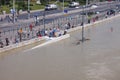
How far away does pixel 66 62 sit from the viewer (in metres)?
29.1

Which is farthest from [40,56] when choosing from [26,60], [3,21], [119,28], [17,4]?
[17,4]

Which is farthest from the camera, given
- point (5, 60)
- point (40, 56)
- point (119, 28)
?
point (119, 28)

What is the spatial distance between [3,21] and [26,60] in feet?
55.3

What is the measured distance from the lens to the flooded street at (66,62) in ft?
83.5

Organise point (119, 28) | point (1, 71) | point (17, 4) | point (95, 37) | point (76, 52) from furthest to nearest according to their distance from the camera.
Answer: point (17, 4)
point (119, 28)
point (95, 37)
point (76, 52)
point (1, 71)

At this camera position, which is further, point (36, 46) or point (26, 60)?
point (36, 46)

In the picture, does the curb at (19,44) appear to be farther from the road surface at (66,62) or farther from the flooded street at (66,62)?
the flooded street at (66,62)

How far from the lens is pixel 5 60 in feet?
94.6

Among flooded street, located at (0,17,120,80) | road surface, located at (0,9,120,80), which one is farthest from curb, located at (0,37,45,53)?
flooded street, located at (0,17,120,80)

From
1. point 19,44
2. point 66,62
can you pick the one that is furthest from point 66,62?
point 19,44

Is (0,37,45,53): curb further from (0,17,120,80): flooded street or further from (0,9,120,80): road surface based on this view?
(0,17,120,80): flooded street

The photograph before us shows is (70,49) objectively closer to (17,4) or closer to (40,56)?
(40,56)

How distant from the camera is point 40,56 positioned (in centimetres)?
3100

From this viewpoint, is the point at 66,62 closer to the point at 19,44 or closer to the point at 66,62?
the point at 66,62
